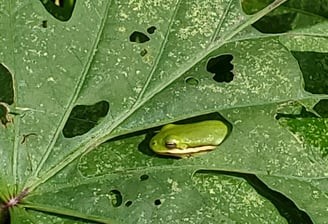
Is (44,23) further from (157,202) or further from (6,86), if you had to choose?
(157,202)

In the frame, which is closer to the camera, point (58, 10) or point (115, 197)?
point (115, 197)

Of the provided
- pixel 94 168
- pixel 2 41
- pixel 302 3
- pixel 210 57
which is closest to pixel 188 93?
pixel 210 57

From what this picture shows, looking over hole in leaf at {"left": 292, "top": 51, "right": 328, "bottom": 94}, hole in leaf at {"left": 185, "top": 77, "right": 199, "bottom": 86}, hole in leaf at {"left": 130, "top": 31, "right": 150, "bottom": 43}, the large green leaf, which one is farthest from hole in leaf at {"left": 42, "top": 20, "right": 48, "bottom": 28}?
hole in leaf at {"left": 292, "top": 51, "right": 328, "bottom": 94}

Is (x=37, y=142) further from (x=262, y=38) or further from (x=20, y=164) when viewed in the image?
(x=262, y=38)

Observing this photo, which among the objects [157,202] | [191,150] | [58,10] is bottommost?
[157,202]

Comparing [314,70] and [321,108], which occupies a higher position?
[314,70]

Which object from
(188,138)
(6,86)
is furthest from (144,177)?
(6,86)

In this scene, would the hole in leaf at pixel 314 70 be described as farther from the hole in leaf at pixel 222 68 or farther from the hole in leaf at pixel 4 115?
the hole in leaf at pixel 4 115
